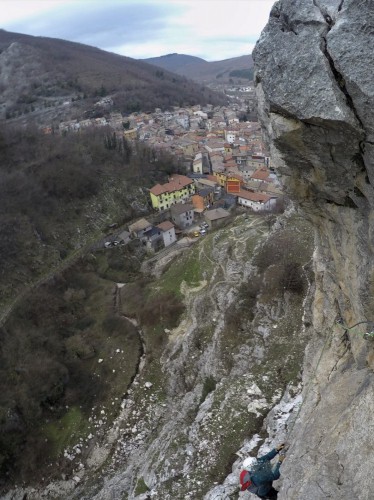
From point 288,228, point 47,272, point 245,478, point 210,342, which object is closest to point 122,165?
point 47,272

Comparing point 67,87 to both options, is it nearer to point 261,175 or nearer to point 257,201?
point 261,175

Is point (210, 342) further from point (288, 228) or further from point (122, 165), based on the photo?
point (122, 165)

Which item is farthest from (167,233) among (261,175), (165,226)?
(261,175)

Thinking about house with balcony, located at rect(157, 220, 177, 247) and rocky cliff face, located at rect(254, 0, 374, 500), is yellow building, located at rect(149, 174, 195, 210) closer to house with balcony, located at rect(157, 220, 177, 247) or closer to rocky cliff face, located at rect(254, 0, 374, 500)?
house with balcony, located at rect(157, 220, 177, 247)

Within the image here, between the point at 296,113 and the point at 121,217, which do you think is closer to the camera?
the point at 296,113

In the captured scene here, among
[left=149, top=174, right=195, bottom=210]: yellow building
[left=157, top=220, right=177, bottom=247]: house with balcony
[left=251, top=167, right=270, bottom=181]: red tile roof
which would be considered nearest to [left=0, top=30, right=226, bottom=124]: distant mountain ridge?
[left=149, top=174, right=195, bottom=210]: yellow building

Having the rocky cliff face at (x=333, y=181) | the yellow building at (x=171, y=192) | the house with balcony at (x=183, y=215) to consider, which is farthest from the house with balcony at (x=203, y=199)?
the rocky cliff face at (x=333, y=181)
